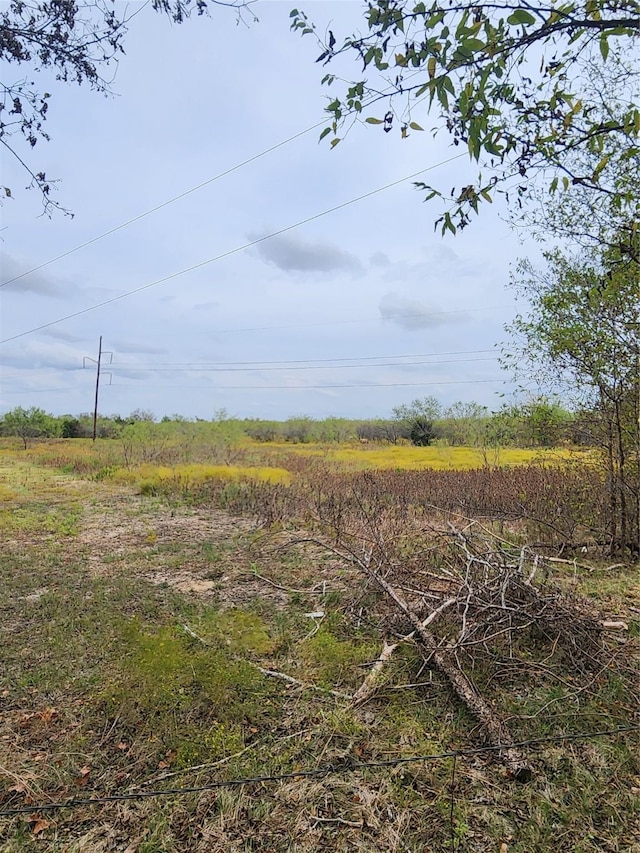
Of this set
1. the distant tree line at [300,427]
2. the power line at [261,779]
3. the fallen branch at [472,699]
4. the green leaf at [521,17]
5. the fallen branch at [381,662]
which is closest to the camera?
the green leaf at [521,17]

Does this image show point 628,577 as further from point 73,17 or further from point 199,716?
point 73,17

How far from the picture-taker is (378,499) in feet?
27.0

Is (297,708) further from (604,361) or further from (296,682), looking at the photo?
(604,361)

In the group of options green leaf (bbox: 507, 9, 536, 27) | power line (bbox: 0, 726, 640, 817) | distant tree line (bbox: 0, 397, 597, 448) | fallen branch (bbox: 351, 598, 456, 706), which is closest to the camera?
green leaf (bbox: 507, 9, 536, 27)

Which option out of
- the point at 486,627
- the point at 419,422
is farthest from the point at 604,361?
the point at 419,422

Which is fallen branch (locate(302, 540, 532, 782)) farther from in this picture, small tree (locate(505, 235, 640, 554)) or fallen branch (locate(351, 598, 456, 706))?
small tree (locate(505, 235, 640, 554))

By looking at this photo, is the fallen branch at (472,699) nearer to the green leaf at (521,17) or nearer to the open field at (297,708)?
the open field at (297,708)

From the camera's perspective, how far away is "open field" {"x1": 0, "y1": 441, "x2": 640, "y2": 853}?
1.86m

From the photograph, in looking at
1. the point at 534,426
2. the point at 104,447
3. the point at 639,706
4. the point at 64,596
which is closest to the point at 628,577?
the point at 534,426

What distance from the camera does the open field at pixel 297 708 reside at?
186 centimetres

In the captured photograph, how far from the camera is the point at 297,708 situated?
259 centimetres

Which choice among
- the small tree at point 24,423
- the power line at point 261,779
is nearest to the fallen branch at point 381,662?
the power line at point 261,779

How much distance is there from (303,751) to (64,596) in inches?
120

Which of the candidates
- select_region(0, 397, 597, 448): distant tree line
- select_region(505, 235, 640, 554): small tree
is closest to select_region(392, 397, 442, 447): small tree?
select_region(0, 397, 597, 448): distant tree line
